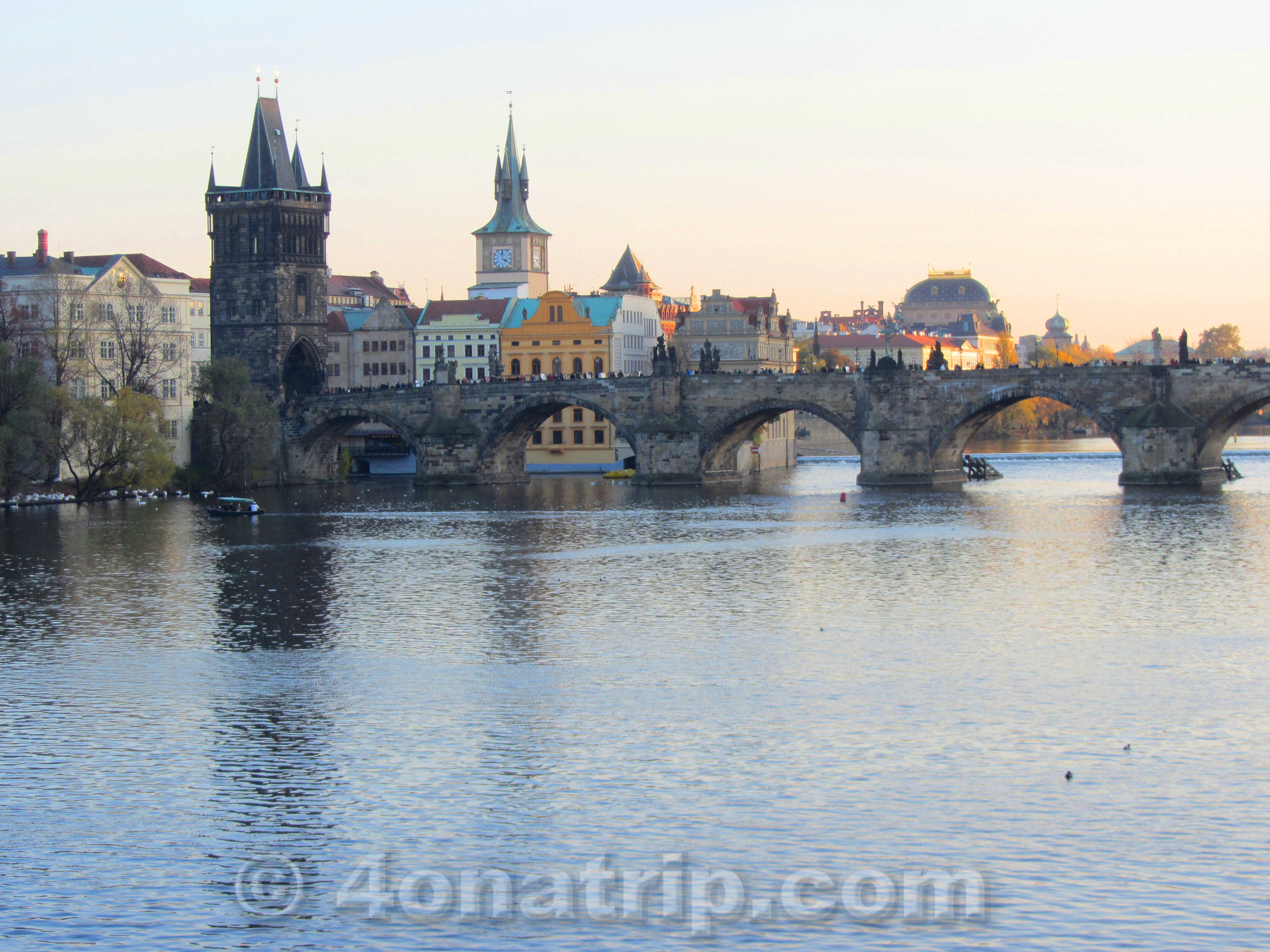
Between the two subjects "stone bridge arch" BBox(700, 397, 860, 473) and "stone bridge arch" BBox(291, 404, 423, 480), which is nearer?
"stone bridge arch" BBox(700, 397, 860, 473)

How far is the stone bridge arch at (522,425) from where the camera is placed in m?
88.6

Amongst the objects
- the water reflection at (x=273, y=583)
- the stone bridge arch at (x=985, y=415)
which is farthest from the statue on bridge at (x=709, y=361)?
the water reflection at (x=273, y=583)

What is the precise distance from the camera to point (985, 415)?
269 feet

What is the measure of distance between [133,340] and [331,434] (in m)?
18.1

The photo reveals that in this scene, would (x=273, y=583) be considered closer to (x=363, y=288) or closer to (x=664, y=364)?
(x=664, y=364)

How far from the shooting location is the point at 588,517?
68000 mm

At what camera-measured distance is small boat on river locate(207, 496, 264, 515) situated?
69.7 metres

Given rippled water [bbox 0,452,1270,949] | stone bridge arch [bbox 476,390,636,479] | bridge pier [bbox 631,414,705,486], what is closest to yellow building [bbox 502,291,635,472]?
stone bridge arch [bbox 476,390,636,479]

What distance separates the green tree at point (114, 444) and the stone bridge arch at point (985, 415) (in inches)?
1409

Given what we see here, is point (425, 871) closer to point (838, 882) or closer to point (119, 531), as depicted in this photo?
point (838, 882)

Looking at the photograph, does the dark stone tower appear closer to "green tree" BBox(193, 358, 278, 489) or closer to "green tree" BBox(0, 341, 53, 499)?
"green tree" BBox(193, 358, 278, 489)

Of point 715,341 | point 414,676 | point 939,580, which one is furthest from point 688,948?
point 715,341

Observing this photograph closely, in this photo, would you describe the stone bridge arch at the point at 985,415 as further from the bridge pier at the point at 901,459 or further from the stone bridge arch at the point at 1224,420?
the stone bridge arch at the point at 1224,420

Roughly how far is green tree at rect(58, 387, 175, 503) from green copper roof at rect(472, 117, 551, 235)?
199 feet
